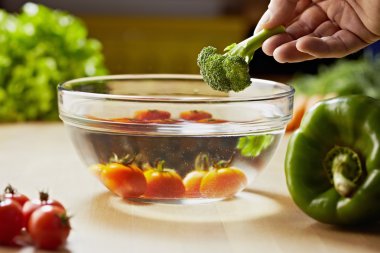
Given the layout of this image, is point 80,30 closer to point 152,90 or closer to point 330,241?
point 152,90

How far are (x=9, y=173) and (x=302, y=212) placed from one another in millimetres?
762

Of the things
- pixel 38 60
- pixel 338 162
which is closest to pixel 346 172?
pixel 338 162

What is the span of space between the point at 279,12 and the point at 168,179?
1.38 ft

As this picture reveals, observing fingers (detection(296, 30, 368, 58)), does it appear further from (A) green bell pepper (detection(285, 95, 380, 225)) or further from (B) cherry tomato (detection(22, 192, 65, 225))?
(B) cherry tomato (detection(22, 192, 65, 225))

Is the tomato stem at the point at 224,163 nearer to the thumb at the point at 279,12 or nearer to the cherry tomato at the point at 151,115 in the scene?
the cherry tomato at the point at 151,115

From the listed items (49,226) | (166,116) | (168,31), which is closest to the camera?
(49,226)

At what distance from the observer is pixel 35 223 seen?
4.21ft

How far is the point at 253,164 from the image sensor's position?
63.4 inches

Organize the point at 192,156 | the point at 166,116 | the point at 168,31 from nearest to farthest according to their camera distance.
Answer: the point at 192,156
the point at 166,116
the point at 168,31

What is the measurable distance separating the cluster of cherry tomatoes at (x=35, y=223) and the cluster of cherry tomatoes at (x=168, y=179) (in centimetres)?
25

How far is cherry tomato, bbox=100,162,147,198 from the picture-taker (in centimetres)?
155

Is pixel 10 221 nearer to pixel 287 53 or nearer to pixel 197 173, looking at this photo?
pixel 197 173

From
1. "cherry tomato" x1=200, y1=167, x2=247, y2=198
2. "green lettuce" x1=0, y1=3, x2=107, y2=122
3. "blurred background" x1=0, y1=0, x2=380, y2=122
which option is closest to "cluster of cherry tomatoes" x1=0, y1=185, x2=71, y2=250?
"cherry tomato" x1=200, y1=167, x2=247, y2=198

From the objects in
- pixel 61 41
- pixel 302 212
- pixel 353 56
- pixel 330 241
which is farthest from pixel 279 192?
pixel 353 56
